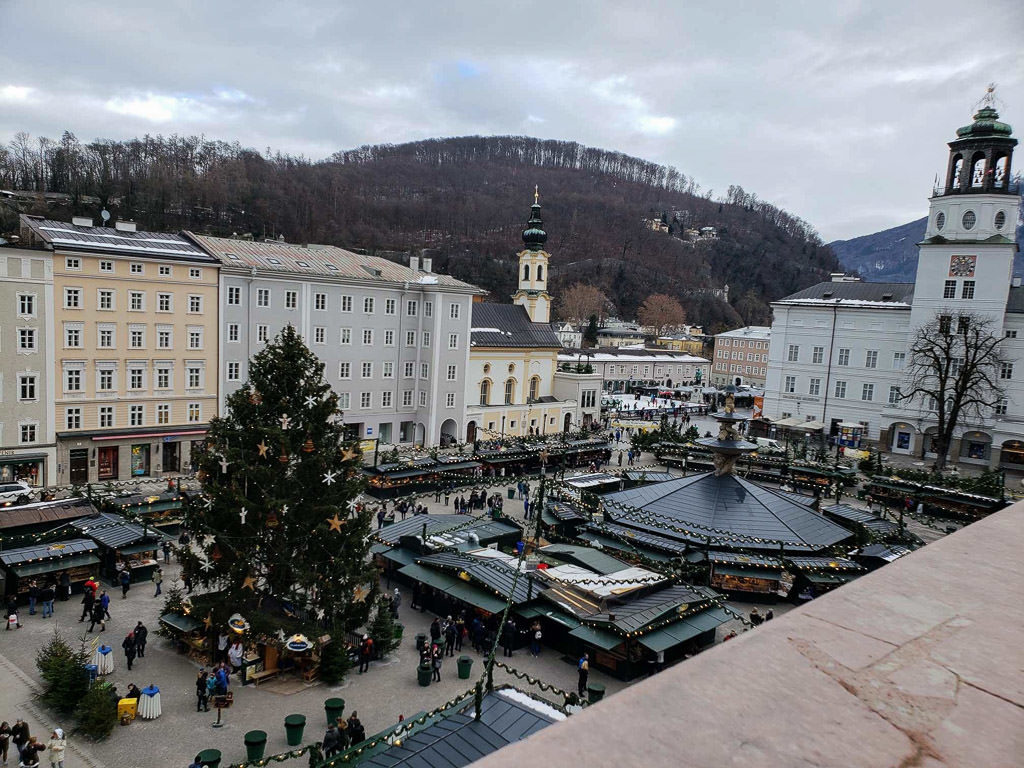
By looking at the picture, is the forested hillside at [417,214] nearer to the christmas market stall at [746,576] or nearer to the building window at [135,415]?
the building window at [135,415]

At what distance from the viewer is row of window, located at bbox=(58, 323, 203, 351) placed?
34469mm

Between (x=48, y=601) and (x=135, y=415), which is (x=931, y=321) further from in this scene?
(x=48, y=601)

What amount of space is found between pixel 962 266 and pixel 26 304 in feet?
193

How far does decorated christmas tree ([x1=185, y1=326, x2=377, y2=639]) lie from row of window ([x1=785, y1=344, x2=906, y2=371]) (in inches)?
1986

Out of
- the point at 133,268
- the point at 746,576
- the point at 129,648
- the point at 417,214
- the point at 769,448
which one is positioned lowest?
the point at 129,648

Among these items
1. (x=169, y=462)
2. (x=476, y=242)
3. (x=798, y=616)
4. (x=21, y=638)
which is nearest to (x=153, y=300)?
(x=169, y=462)

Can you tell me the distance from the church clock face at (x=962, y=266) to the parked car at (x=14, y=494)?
58.2 metres

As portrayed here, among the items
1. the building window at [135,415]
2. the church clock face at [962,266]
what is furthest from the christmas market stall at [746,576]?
the church clock face at [962,266]

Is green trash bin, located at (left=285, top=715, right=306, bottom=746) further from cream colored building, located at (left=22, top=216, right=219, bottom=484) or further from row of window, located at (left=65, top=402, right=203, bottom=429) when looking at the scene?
row of window, located at (left=65, top=402, right=203, bottom=429)

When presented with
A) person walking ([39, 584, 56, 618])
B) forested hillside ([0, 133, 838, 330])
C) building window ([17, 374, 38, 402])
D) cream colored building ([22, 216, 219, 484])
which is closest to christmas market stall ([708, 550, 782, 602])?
person walking ([39, 584, 56, 618])

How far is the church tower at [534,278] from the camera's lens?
64.5 metres

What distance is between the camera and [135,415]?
38.4m

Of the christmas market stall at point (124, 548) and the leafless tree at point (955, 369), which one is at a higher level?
the leafless tree at point (955, 369)

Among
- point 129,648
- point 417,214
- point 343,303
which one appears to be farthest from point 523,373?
point 417,214
